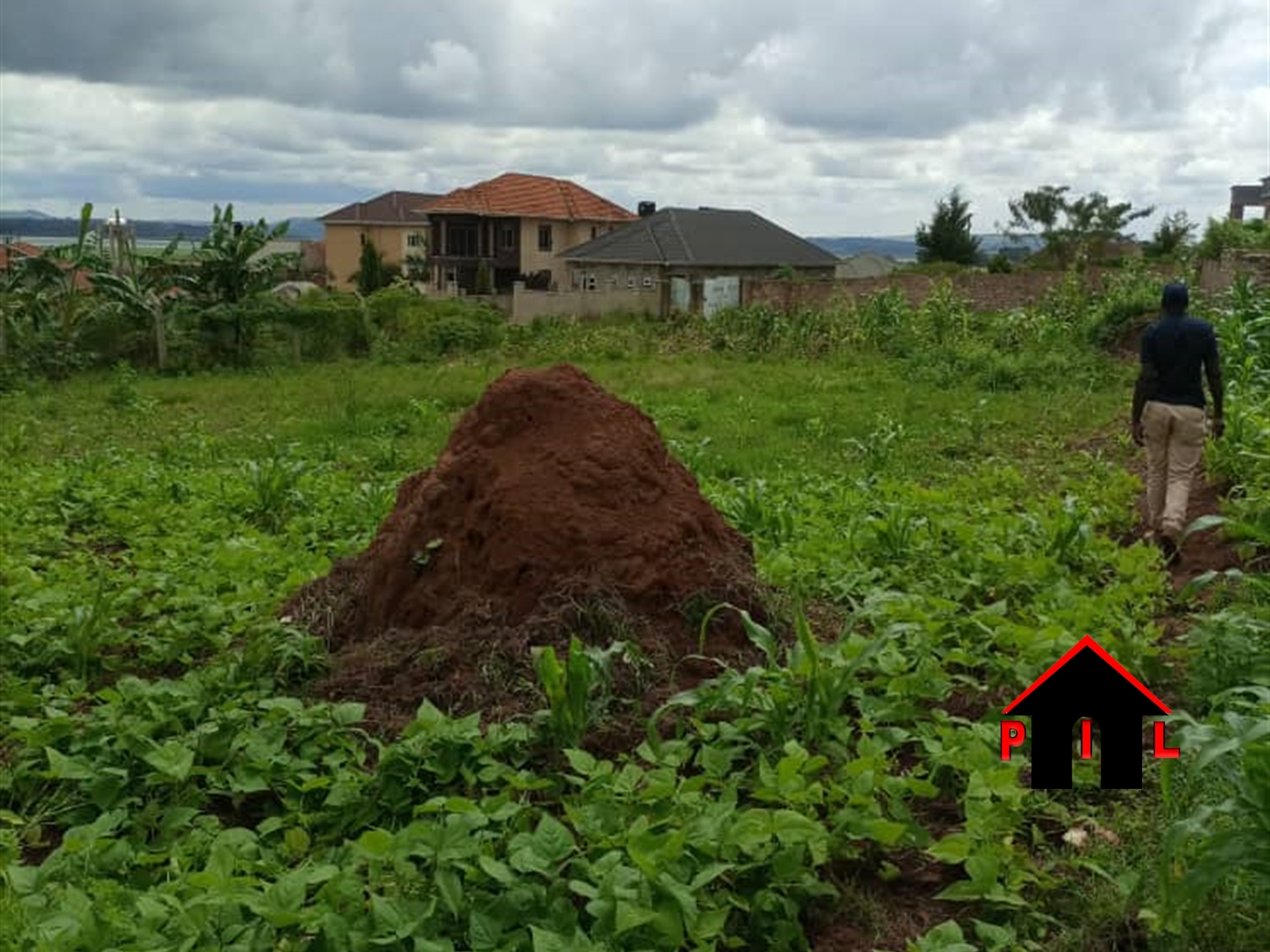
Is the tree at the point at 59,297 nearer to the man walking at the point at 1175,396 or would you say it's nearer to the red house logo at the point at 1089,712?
the man walking at the point at 1175,396

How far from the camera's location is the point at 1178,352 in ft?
25.6

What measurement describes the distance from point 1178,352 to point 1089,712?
5.48 metres

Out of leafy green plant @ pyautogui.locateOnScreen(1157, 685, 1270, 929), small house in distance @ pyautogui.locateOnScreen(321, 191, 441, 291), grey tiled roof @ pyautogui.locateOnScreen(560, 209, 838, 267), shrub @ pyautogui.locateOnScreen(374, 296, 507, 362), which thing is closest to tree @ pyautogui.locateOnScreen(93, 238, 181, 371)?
shrub @ pyautogui.locateOnScreen(374, 296, 507, 362)

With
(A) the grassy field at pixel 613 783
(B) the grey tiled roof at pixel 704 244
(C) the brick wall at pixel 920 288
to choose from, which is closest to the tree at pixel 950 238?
(B) the grey tiled roof at pixel 704 244

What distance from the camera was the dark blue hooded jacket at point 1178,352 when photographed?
25.4 feet

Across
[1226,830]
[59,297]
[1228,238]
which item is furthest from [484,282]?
[1226,830]

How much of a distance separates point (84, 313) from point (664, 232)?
28.3m

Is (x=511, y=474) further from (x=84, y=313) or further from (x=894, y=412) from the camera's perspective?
(x=84, y=313)

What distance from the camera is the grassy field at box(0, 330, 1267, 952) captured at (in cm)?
310

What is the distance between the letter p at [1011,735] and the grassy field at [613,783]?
6 cm

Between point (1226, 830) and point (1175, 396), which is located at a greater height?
point (1175, 396)

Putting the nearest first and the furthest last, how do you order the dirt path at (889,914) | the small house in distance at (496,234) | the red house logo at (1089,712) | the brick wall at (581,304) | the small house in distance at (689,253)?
the red house logo at (1089,712) → the dirt path at (889,914) → the brick wall at (581,304) → the small house in distance at (689,253) → the small house in distance at (496,234)

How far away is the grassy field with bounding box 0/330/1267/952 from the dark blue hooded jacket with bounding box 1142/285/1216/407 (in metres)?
1.23

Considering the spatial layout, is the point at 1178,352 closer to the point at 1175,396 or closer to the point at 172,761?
the point at 1175,396
